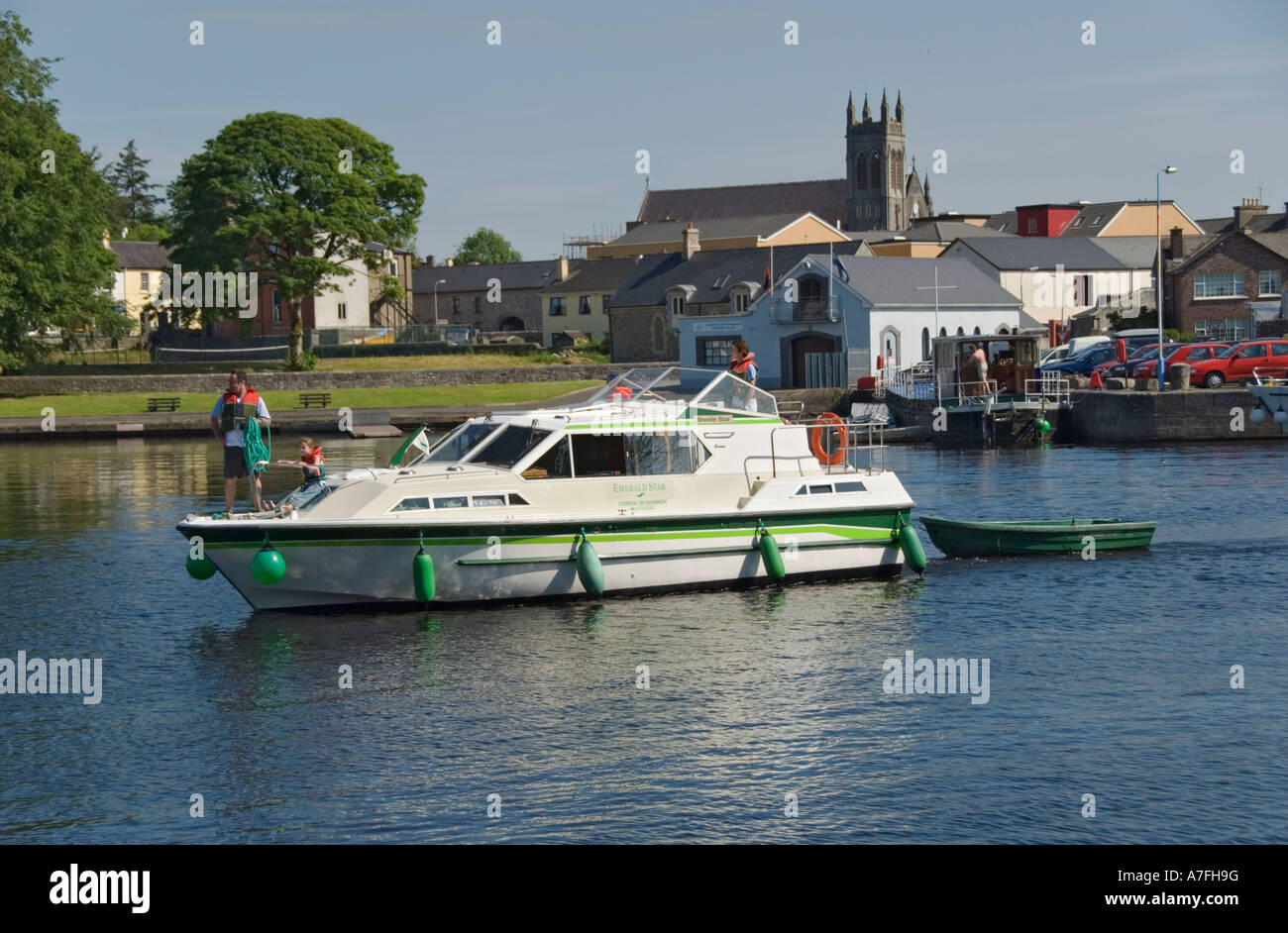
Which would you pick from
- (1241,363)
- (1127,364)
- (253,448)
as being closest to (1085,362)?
(1127,364)

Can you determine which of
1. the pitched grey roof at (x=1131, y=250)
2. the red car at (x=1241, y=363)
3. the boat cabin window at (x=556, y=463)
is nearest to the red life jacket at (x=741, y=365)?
the boat cabin window at (x=556, y=463)

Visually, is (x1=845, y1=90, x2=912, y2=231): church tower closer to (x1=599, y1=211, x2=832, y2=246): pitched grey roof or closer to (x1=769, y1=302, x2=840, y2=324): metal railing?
(x1=599, y1=211, x2=832, y2=246): pitched grey roof

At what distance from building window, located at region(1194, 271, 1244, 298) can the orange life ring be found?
6106cm

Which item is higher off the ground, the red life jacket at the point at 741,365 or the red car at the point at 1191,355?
the red car at the point at 1191,355

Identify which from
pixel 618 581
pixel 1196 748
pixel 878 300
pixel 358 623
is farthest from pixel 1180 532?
pixel 878 300

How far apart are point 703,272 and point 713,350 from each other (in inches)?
894

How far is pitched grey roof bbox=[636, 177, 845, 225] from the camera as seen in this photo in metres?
157

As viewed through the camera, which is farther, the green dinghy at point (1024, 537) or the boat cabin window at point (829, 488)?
the green dinghy at point (1024, 537)

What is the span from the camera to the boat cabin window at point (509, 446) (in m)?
22.5

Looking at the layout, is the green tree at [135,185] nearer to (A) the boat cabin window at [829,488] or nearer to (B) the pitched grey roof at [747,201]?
(B) the pitched grey roof at [747,201]

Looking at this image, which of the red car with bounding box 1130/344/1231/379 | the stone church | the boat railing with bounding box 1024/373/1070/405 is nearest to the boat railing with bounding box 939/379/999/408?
the boat railing with bounding box 1024/373/1070/405

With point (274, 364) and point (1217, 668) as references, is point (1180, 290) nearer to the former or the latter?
point (274, 364)

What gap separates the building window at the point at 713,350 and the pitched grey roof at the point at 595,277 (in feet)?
130
